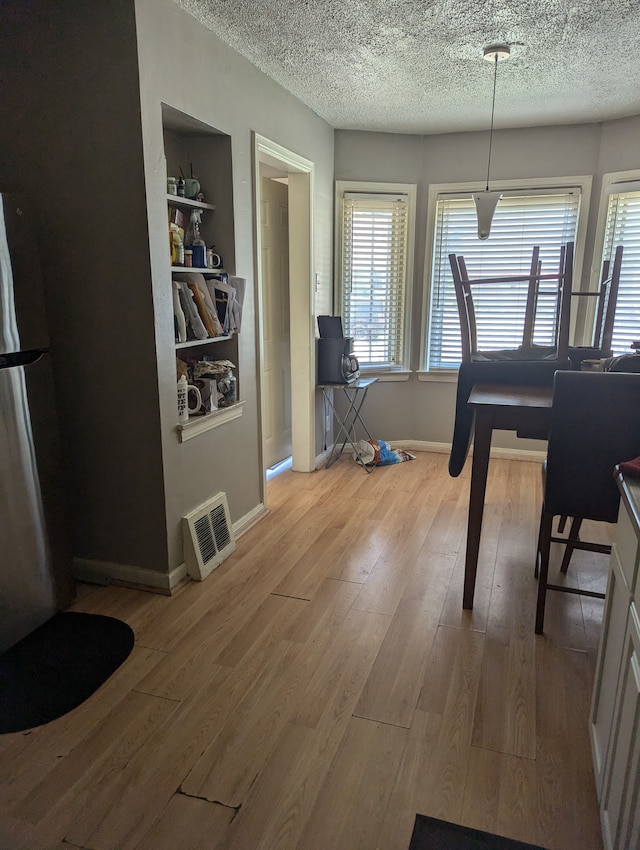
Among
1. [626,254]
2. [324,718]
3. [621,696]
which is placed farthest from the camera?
[626,254]

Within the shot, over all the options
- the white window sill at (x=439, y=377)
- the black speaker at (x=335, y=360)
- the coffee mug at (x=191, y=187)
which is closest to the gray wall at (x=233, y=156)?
the coffee mug at (x=191, y=187)

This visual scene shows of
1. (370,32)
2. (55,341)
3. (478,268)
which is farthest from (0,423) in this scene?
(478,268)

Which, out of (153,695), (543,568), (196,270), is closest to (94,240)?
(196,270)

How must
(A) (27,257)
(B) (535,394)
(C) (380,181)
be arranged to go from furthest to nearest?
1. (C) (380,181)
2. (B) (535,394)
3. (A) (27,257)

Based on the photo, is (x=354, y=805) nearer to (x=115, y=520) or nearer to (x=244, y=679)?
(x=244, y=679)

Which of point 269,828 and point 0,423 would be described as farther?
point 0,423

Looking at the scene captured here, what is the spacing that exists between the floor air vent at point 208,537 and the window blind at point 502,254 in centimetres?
266

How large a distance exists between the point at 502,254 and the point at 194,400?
9.62 feet

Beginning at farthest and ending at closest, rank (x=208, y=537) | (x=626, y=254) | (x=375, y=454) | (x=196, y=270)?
(x=375, y=454), (x=626, y=254), (x=208, y=537), (x=196, y=270)

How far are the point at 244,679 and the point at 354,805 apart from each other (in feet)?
2.10

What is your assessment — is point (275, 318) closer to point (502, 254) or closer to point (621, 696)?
point (502, 254)

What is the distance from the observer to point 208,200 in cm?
297

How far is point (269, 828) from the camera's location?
4.96 feet

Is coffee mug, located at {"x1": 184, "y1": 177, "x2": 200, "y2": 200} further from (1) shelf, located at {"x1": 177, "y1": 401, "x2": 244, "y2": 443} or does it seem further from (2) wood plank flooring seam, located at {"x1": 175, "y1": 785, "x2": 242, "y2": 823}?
(2) wood plank flooring seam, located at {"x1": 175, "y1": 785, "x2": 242, "y2": 823}
